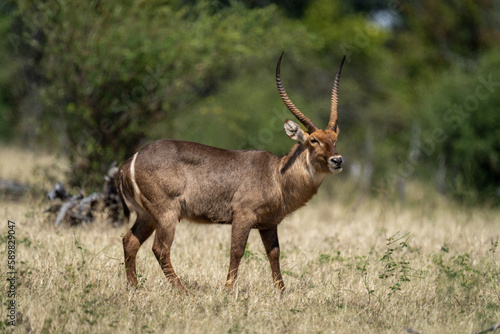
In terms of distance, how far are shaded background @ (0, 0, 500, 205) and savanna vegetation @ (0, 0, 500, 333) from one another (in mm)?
55

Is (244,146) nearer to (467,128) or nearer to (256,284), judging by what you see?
(467,128)

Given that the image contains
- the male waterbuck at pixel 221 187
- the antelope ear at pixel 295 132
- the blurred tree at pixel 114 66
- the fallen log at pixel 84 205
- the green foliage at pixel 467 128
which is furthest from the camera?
the green foliage at pixel 467 128

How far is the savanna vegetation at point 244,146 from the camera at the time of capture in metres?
6.09

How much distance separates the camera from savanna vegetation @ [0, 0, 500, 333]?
6.09m

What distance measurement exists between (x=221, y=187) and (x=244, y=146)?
395 inches

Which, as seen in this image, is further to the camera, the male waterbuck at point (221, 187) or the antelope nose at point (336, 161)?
the male waterbuck at point (221, 187)

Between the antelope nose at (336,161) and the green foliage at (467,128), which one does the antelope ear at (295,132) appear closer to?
the antelope nose at (336,161)

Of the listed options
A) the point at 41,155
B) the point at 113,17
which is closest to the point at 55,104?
the point at 113,17

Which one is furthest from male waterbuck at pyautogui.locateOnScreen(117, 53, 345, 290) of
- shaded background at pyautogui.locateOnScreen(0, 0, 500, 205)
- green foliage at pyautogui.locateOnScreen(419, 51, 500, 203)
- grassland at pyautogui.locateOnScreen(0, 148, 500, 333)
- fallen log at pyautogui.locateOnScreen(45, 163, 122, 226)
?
green foliage at pyautogui.locateOnScreen(419, 51, 500, 203)

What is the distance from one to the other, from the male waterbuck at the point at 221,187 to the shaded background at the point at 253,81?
4.28 metres

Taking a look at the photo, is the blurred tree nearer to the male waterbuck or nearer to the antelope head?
the male waterbuck

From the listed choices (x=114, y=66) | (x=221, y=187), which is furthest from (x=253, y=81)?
(x=221, y=187)

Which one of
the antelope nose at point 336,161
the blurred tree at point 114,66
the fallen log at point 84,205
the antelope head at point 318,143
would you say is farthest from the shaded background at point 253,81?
the antelope nose at point 336,161

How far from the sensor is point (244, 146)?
55.9 feet
